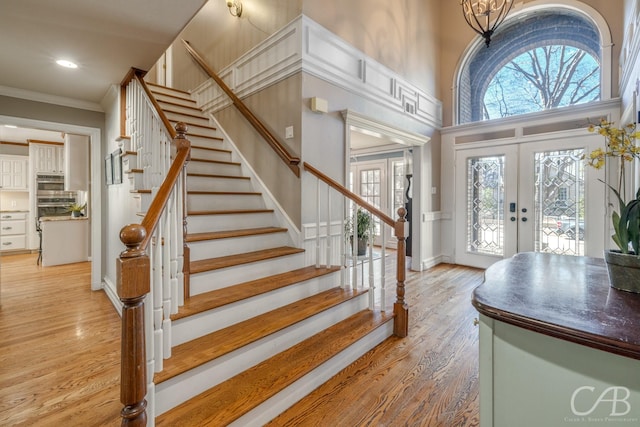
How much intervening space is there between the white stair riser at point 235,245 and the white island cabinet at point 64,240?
4.76 m

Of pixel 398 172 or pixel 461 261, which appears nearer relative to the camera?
pixel 461 261

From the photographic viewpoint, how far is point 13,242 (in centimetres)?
638

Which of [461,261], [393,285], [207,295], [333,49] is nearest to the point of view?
[207,295]

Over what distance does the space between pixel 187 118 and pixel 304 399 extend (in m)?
3.71

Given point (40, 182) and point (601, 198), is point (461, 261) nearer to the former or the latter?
point (601, 198)

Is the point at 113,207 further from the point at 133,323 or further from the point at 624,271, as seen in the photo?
the point at 624,271

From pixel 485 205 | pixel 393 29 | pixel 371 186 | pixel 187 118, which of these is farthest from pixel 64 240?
pixel 485 205

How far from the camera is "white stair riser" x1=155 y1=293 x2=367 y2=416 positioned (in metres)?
1.45

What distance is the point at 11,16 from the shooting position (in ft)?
6.69

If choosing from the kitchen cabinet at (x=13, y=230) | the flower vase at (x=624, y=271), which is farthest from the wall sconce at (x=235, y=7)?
the kitchen cabinet at (x=13, y=230)

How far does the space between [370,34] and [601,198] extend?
3632 millimetres

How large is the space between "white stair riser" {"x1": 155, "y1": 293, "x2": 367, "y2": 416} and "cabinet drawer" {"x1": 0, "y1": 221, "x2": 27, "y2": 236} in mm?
7620

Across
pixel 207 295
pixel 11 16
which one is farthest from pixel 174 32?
pixel 207 295

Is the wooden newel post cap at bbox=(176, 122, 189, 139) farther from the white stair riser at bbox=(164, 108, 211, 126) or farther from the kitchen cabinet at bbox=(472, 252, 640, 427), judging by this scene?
the white stair riser at bbox=(164, 108, 211, 126)
